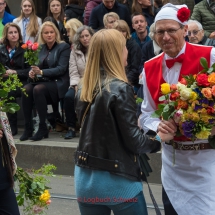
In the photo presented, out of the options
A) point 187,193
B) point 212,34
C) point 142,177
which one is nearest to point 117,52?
point 142,177

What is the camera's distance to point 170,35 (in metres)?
4.00

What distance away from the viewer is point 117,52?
3.79 m

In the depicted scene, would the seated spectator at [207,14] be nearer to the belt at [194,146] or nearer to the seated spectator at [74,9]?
the seated spectator at [74,9]

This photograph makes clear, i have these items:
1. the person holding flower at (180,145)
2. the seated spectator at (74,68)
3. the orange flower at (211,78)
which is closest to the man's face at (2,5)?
the seated spectator at (74,68)

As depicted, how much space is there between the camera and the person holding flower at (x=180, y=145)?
13.0ft

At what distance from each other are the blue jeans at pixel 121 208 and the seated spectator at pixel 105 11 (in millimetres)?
6432

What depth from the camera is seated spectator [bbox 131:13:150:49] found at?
29.6 feet

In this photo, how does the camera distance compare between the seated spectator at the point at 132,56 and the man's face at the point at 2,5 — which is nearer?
the seated spectator at the point at 132,56

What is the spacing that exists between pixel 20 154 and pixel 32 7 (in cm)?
299

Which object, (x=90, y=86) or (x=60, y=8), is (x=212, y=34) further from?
(x=90, y=86)

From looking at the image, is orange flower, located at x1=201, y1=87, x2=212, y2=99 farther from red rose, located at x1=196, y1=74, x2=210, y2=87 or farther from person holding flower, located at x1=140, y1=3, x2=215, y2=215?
person holding flower, located at x1=140, y1=3, x2=215, y2=215

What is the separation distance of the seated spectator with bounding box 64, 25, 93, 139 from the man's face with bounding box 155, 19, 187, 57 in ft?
15.9

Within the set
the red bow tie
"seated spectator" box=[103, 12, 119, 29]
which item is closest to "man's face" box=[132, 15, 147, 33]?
"seated spectator" box=[103, 12, 119, 29]

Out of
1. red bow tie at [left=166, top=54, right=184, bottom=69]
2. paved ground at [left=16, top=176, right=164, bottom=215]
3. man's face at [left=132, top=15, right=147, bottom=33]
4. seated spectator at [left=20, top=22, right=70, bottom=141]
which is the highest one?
red bow tie at [left=166, top=54, right=184, bottom=69]
